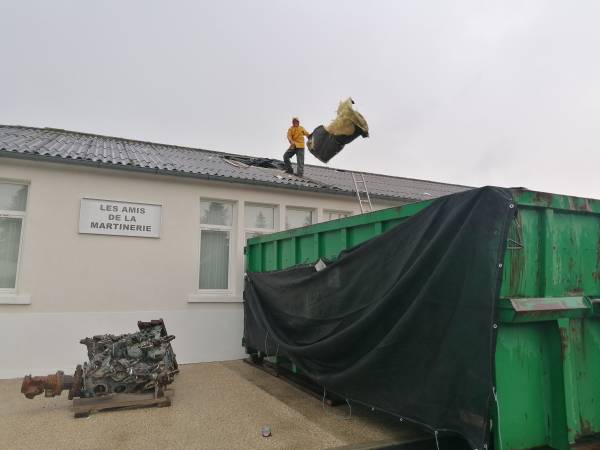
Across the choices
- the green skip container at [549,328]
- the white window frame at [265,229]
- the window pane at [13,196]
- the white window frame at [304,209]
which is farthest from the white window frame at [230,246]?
the green skip container at [549,328]

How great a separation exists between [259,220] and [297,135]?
9.50ft

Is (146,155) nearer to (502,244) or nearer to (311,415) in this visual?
(311,415)

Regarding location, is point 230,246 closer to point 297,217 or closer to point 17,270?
point 297,217

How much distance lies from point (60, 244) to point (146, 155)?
123 inches

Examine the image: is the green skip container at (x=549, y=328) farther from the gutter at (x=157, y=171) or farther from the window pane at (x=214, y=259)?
the window pane at (x=214, y=259)

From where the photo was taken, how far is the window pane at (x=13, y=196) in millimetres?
6812

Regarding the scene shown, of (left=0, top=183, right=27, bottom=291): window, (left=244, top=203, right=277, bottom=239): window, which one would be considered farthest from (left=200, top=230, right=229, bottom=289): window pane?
(left=0, top=183, right=27, bottom=291): window

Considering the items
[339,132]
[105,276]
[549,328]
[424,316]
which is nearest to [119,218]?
[105,276]

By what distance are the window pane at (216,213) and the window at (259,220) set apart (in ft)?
1.22

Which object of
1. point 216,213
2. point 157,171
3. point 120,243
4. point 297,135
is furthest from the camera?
point 297,135

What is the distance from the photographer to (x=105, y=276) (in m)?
7.10


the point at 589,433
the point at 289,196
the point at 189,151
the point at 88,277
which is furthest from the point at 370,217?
the point at 189,151

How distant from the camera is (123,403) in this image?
4676mm

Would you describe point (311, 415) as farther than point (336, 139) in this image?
No
